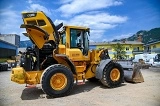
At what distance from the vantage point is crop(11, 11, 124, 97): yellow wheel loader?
719cm

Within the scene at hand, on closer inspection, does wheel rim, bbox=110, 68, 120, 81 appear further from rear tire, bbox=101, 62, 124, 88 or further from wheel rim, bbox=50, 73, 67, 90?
wheel rim, bbox=50, 73, 67, 90

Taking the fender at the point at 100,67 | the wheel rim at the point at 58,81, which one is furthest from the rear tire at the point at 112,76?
the wheel rim at the point at 58,81

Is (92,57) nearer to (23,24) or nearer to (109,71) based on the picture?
(109,71)

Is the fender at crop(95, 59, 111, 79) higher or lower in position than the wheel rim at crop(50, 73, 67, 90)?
higher

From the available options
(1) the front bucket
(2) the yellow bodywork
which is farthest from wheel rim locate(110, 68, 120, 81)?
(1) the front bucket

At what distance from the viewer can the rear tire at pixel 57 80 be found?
23.1 ft

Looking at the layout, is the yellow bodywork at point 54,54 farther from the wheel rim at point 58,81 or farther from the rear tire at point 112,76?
the rear tire at point 112,76

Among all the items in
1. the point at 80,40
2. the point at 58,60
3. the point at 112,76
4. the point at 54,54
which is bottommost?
the point at 112,76

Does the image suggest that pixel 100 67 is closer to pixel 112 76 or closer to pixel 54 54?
pixel 112 76

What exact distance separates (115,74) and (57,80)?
112 inches

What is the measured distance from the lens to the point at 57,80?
7.36 metres

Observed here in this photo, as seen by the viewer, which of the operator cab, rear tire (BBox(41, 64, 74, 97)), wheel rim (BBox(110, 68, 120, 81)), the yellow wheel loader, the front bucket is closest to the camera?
rear tire (BBox(41, 64, 74, 97))

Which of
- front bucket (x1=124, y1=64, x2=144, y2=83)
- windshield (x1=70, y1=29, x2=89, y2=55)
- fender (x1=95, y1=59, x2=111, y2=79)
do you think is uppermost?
windshield (x1=70, y1=29, x2=89, y2=55)

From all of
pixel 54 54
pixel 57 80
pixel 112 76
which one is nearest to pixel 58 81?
pixel 57 80
